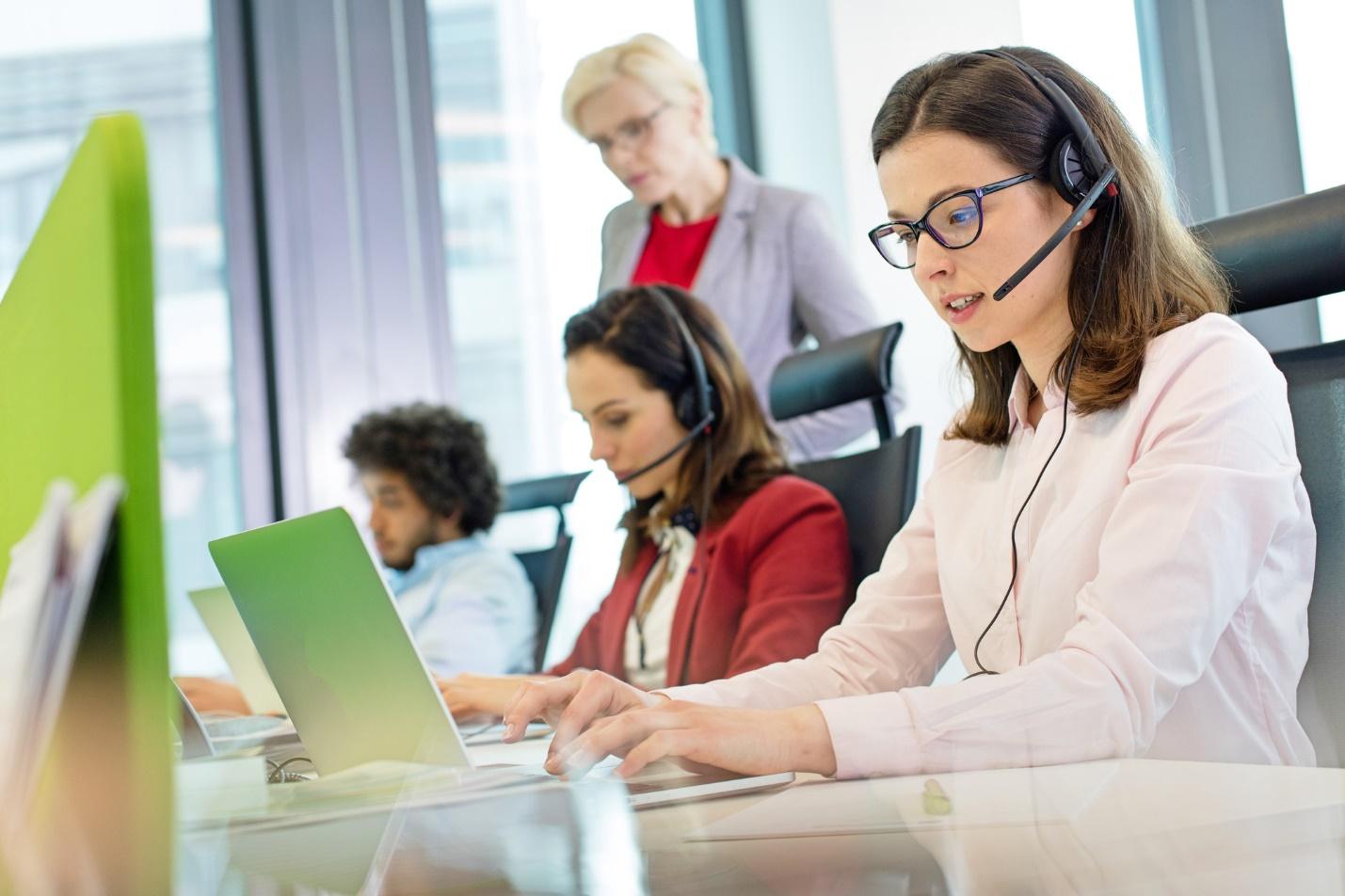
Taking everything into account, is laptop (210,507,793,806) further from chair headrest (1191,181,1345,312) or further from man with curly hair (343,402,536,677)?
man with curly hair (343,402,536,677)

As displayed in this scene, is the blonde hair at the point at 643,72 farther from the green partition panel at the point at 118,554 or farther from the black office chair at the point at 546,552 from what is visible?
the green partition panel at the point at 118,554

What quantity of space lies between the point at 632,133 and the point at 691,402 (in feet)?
2.83

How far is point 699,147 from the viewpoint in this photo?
2.50 metres

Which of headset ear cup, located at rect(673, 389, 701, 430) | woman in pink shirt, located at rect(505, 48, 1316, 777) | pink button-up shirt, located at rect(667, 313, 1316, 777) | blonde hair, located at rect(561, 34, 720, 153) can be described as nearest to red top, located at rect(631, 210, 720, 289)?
blonde hair, located at rect(561, 34, 720, 153)

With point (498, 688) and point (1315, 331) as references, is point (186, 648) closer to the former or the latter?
point (498, 688)

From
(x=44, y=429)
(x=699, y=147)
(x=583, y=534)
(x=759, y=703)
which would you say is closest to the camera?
(x=44, y=429)

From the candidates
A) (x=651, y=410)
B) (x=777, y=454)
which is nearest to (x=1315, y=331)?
(x=777, y=454)

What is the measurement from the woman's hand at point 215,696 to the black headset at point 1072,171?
1196 millimetres

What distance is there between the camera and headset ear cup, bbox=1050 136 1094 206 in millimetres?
1060

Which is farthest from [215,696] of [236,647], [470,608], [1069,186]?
[1069,186]

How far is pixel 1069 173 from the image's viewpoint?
3.50ft

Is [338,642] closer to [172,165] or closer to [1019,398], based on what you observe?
[1019,398]

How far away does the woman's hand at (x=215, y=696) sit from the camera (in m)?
1.76

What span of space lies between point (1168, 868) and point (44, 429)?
0.48 m
